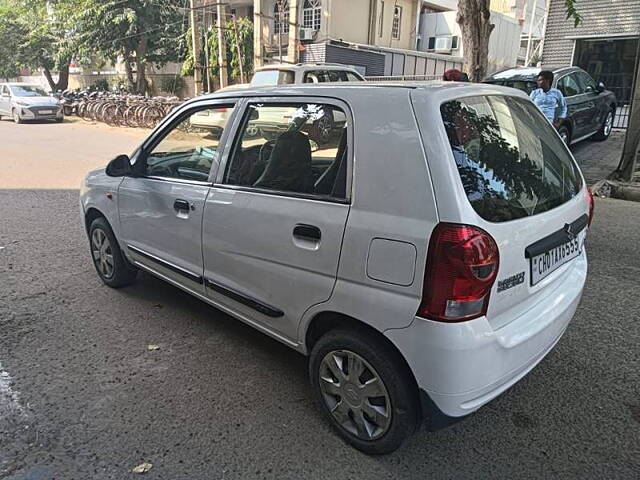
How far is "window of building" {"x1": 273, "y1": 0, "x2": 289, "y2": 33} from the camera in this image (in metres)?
23.0

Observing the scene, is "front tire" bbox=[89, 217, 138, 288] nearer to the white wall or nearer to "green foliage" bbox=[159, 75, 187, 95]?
"green foliage" bbox=[159, 75, 187, 95]

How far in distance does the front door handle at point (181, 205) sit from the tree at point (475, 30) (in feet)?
21.5

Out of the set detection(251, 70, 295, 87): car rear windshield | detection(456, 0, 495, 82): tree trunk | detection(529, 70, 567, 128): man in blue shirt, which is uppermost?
detection(456, 0, 495, 82): tree trunk

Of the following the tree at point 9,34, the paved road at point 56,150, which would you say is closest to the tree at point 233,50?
the paved road at point 56,150

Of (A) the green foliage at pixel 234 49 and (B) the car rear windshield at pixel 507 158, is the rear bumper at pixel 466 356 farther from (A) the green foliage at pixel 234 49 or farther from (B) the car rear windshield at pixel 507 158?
(A) the green foliage at pixel 234 49

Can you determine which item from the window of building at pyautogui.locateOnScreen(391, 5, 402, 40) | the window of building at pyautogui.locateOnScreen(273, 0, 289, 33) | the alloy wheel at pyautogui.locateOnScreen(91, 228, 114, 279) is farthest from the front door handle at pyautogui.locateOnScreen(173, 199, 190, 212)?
the window of building at pyautogui.locateOnScreen(391, 5, 402, 40)

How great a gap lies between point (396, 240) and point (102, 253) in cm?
325

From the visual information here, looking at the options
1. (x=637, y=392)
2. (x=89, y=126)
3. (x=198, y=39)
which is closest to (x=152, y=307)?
(x=637, y=392)

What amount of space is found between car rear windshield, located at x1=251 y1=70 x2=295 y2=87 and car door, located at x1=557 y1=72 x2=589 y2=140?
552 centimetres

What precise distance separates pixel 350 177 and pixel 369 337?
76cm

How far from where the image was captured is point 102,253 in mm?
4469

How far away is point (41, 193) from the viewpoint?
834cm

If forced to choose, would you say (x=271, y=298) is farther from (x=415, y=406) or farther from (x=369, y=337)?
(x=415, y=406)

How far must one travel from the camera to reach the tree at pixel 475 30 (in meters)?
8.00
